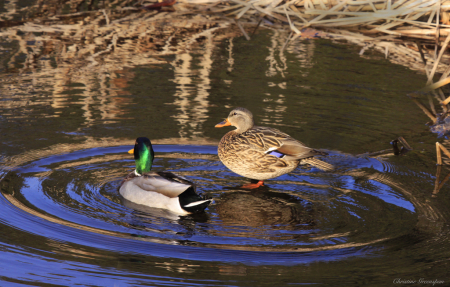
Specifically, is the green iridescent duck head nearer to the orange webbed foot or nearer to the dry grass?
the orange webbed foot

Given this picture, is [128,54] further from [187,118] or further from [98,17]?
[187,118]

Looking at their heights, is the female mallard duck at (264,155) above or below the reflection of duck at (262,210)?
above

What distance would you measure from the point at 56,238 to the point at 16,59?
20.0 ft

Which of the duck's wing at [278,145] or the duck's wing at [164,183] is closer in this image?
the duck's wing at [164,183]

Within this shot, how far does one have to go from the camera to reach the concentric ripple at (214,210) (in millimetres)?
4461

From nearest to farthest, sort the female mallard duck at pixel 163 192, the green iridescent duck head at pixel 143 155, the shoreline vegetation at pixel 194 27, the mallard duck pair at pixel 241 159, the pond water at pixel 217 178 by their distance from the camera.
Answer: the pond water at pixel 217 178, the female mallard duck at pixel 163 192, the mallard duck pair at pixel 241 159, the green iridescent duck head at pixel 143 155, the shoreline vegetation at pixel 194 27

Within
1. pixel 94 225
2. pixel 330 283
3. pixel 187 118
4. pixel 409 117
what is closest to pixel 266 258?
pixel 330 283

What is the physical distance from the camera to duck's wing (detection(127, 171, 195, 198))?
5238mm

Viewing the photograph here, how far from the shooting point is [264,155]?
6.05 metres

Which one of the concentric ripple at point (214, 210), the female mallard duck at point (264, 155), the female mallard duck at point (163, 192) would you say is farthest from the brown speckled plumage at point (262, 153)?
the female mallard duck at point (163, 192)

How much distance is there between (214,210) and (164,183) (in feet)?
1.72

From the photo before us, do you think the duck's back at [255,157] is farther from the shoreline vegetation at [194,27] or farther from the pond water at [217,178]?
the shoreline vegetation at [194,27]

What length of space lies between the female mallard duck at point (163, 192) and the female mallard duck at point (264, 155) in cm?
88

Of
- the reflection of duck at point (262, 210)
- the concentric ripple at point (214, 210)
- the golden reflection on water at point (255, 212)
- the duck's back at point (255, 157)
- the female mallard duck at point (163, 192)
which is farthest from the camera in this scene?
the duck's back at point (255, 157)
